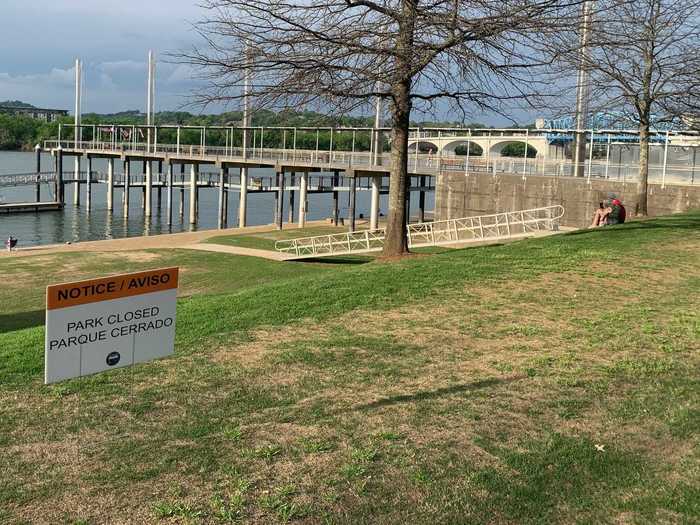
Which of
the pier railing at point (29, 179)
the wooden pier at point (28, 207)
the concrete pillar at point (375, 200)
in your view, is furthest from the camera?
the pier railing at point (29, 179)

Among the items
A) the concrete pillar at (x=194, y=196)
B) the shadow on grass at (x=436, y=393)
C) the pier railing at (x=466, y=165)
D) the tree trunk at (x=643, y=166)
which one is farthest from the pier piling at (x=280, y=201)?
the shadow on grass at (x=436, y=393)

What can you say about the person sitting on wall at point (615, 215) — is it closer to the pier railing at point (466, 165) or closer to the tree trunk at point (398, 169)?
the tree trunk at point (398, 169)

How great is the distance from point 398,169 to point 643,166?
33.4 feet

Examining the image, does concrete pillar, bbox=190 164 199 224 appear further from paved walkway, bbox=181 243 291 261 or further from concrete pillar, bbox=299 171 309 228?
paved walkway, bbox=181 243 291 261

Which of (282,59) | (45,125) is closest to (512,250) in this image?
(282,59)

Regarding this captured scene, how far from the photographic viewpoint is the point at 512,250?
52.1 feet

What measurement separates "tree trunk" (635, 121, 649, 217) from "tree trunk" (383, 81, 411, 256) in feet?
28.9

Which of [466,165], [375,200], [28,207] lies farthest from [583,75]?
[28,207]

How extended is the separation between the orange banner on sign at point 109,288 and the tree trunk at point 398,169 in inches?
422

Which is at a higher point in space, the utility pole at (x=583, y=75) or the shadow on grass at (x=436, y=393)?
the utility pole at (x=583, y=75)

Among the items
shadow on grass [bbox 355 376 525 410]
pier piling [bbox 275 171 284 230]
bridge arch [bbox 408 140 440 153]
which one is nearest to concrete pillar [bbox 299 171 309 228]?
pier piling [bbox 275 171 284 230]

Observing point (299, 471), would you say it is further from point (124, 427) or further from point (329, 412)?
point (124, 427)

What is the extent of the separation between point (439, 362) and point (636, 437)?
7.88 ft

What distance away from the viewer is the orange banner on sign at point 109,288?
511 cm
